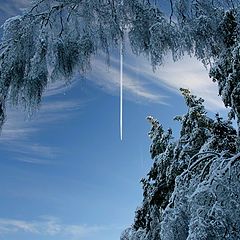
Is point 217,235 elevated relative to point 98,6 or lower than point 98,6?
lower

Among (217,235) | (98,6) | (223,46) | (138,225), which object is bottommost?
(138,225)

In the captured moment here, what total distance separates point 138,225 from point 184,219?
34.8 feet

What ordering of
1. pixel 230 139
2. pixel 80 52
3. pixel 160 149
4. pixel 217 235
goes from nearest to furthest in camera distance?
1. pixel 217 235
2. pixel 80 52
3. pixel 230 139
4. pixel 160 149

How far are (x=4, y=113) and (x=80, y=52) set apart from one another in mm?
1048

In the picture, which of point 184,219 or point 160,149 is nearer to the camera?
point 184,219

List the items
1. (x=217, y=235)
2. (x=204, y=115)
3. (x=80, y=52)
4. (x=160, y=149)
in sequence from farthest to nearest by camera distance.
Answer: (x=160, y=149) < (x=204, y=115) < (x=80, y=52) < (x=217, y=235)

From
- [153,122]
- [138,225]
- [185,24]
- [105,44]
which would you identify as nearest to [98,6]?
[105,44]

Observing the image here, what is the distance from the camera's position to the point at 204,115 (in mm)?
13664

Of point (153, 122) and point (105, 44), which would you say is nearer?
point (105, 44)

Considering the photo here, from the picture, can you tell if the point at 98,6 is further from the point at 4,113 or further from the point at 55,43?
the point at 4,113

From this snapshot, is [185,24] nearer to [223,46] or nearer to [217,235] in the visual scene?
[223,46]

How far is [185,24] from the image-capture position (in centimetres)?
405

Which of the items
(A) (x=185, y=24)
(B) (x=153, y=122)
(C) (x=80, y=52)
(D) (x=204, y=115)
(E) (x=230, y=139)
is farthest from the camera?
(B) (x=153, y=122)

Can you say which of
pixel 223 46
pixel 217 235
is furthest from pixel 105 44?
pixel 217 235
